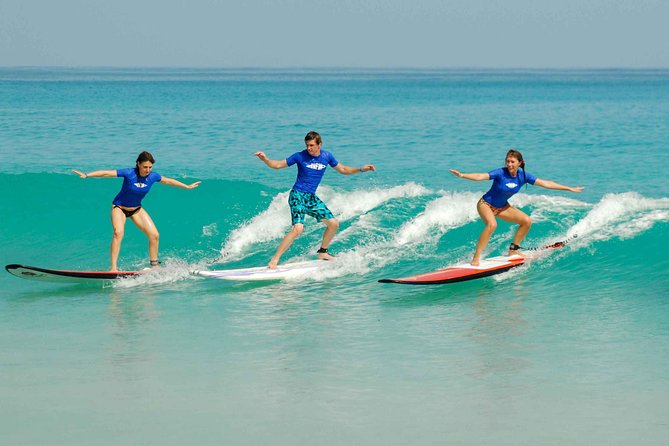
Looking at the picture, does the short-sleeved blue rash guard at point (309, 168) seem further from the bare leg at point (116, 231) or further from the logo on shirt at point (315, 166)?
the bare leg at point (116, 231)

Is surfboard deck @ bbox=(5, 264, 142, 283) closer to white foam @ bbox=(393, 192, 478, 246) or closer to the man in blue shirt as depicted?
the man in blue shirt

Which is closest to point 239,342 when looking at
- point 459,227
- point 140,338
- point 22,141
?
point 140,338

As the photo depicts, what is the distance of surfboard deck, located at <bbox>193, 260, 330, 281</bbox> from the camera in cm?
1184

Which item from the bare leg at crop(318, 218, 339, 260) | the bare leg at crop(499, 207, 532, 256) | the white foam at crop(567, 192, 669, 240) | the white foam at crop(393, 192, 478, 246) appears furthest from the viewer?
the white foam at crop(393, 192, 478, 246)

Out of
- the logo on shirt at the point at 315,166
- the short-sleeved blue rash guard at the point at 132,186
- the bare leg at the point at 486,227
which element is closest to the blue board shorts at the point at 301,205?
the logo on shirt at the point at 315,166

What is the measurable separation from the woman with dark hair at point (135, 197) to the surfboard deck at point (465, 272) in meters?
2.87

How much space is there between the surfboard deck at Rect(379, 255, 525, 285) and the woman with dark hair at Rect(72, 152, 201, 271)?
2.87 metres

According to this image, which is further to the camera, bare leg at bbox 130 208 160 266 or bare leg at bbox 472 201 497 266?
bare leg at bbox 130 208 160 266

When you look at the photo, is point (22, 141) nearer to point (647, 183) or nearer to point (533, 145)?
point (533, 145)

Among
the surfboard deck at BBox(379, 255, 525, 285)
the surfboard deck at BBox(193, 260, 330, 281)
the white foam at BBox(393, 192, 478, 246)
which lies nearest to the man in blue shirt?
the surfboard deck at BBox(193, 260, 330, 281)

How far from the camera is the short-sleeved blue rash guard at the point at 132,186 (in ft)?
38.2

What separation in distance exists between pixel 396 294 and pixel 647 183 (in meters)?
11.6

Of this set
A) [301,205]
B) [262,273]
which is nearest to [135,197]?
[262,273]

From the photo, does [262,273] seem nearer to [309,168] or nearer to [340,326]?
[309,168]
